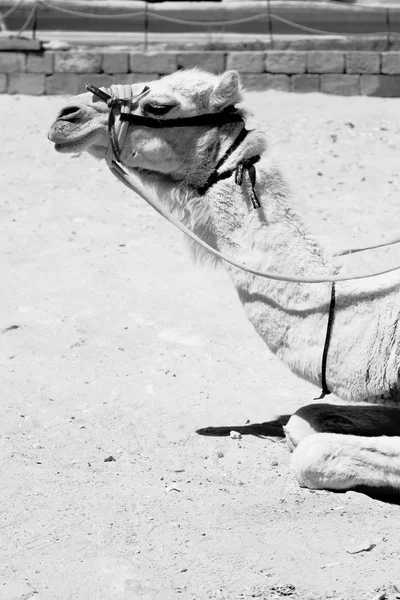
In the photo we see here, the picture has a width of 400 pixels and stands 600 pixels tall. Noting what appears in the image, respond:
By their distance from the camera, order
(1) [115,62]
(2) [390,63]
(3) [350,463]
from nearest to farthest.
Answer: (3) [350,463]
(2) [390,63]
(1) [115,62]

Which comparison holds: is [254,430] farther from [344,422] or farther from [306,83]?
[306,83]

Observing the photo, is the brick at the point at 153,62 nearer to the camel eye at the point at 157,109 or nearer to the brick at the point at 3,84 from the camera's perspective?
the brick at the point at 3,84

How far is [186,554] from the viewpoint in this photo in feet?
13.6

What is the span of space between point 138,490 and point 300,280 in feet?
4.21

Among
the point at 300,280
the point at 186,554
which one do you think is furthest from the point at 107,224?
the point at 186,554

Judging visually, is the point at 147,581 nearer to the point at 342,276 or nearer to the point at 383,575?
the point at 383,575

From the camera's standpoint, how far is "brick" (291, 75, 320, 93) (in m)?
14.0

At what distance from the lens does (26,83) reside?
14258 millimetres

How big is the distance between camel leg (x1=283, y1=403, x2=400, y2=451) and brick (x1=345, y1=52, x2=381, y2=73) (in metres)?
9.31

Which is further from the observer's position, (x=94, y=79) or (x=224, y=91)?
(x=94, y=79)

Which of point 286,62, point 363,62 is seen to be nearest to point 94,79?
point 286,62

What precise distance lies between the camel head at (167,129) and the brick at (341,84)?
8994 millimetres

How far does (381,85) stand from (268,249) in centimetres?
943

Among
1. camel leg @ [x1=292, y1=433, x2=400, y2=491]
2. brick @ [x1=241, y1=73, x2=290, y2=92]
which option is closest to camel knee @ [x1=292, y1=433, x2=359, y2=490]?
camel leg @ [x1=292, y1=433, x2=400, y2=491]
